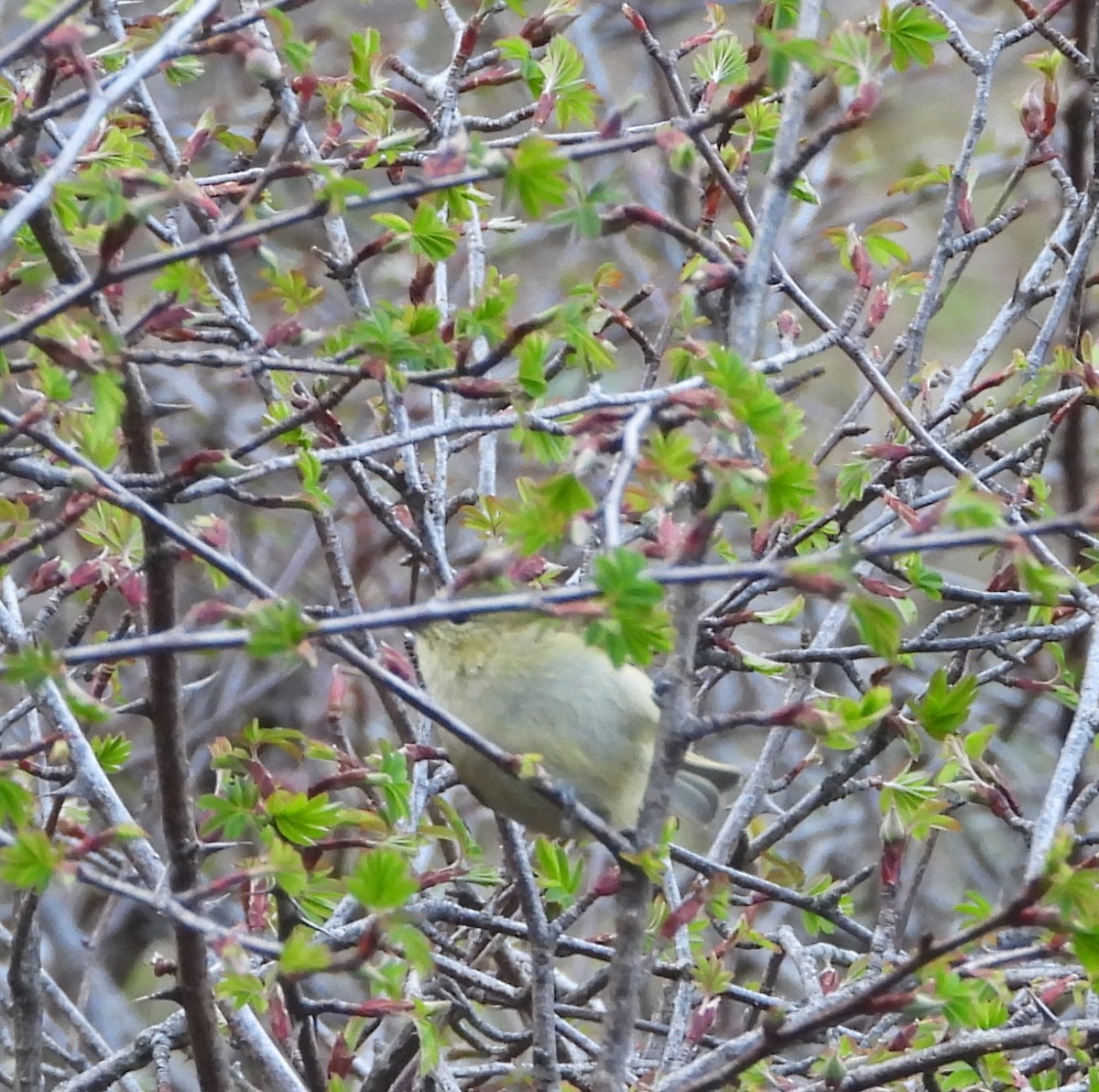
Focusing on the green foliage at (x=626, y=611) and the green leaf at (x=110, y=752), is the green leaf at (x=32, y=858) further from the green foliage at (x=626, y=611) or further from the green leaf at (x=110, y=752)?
the green leaf at (x=110, y=752)

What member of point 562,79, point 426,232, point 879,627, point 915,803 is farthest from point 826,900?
point 562,79

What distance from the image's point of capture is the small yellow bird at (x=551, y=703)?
2.93 m

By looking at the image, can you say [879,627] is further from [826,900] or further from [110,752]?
[110,752]

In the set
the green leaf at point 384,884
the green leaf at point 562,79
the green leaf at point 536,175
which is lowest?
the green leaf at point 384,884

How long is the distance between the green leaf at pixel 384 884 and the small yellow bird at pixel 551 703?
1183 millimetres

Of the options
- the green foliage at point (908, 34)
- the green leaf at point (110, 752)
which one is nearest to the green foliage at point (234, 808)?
the green leaf at point (110, 752)

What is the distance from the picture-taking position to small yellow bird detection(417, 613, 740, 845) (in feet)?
9.61

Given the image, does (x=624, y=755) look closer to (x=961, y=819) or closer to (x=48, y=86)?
(x=48, y=86)

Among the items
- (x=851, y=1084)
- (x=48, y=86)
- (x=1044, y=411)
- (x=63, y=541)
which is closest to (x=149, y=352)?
(x=48, y=86)

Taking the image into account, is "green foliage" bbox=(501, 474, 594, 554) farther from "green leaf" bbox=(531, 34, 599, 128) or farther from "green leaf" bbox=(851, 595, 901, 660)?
"green leaf" bbox=(531, 34, 599, 128)

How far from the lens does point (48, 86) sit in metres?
2.06

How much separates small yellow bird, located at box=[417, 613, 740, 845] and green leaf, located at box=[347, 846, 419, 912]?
1.18 m

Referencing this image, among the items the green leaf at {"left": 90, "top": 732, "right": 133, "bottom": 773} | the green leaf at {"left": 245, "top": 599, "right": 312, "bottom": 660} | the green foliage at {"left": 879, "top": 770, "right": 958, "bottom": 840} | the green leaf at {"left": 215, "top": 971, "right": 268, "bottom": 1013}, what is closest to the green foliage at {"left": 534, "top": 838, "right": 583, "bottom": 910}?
the green foliage at {"left": 879, "top": 770, "right": 958, "bottom": 840}

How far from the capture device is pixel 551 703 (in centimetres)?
295
